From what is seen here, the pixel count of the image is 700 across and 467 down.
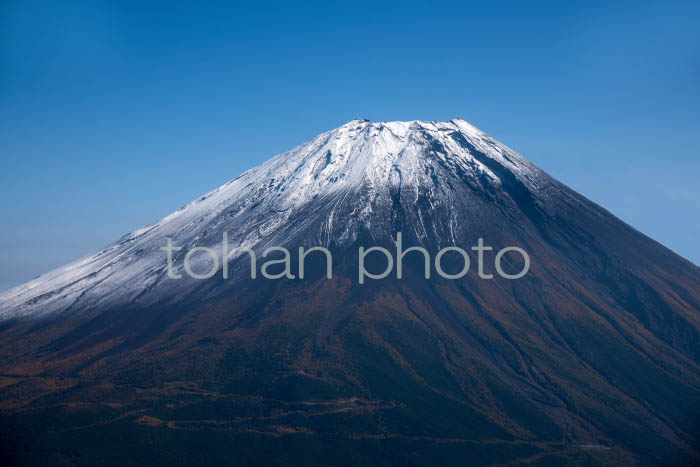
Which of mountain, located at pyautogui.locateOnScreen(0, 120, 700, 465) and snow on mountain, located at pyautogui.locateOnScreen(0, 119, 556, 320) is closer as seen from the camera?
mountain, located at pyautogui.locateOnScreen(0, 120, 700, 465)

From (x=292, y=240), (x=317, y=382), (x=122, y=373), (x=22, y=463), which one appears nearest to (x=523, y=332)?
(x=317, y=382)

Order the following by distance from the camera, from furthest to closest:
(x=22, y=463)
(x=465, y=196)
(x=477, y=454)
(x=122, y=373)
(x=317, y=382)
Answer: (x=465, y=196)
(x=122, y=373)
(x=317, y=382)
(x=477, y=454)
(x=22, y=463)

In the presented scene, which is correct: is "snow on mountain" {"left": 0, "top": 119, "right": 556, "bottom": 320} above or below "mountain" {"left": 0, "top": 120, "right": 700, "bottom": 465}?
above

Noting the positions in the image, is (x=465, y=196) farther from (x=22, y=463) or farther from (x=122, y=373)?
(x=22, y=463)

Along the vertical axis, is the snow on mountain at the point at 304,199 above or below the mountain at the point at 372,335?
above

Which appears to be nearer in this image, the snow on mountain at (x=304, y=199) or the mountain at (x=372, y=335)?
the mountain at (x=372, y=335)
